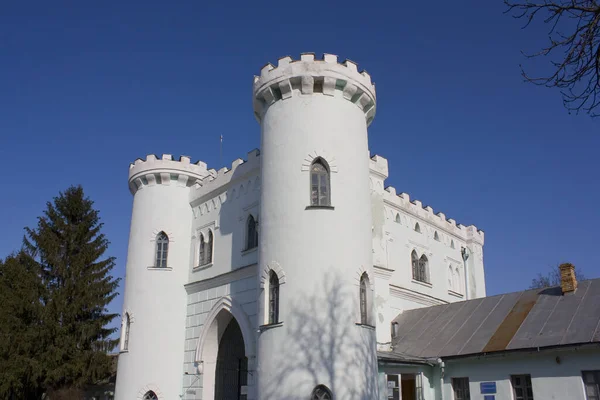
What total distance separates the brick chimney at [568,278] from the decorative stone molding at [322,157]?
7.23 metres

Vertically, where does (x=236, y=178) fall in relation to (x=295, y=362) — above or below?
above

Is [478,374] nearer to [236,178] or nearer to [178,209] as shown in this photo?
[236,178]

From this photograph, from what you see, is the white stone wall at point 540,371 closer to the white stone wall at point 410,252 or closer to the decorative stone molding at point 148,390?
the white stone wall at point 410,252

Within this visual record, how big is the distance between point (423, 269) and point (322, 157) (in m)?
9.53

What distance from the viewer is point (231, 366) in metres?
20.6

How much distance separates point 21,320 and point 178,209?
25.2 feet

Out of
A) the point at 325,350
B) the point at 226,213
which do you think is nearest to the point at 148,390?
the point at 226,213

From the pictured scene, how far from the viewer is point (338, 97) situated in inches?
676

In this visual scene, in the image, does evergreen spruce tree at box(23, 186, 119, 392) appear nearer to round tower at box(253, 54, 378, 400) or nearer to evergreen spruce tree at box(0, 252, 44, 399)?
evergreen spruce tree at box(0, 252, 44, 399)

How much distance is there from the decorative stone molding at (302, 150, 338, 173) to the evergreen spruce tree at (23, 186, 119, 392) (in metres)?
12.5

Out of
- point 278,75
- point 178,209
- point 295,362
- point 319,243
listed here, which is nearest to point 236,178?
point 178,209

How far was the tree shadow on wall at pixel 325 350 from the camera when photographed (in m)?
14.3

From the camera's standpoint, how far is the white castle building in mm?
14953

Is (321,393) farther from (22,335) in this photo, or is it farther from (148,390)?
(22,335)
